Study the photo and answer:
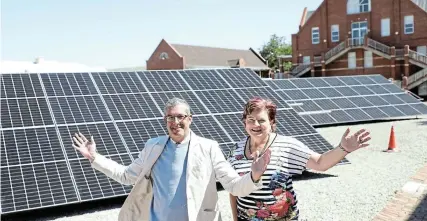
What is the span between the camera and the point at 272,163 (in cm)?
351

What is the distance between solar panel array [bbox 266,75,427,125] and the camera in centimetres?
1850

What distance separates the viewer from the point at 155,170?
358cm

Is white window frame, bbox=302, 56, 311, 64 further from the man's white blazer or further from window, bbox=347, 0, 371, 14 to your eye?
the man's white blazer

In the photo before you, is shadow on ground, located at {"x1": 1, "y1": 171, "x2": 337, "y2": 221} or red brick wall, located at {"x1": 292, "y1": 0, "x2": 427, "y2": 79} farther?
red brick wall, located at {"x1": 292, "y1": 0, "x2": 427, "y2": 79}

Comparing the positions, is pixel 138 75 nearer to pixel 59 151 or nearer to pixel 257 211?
pixel 59 151

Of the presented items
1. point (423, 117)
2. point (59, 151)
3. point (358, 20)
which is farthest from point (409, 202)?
point (358, 20)

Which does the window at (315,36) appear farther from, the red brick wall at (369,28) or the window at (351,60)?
the window at (351,60)

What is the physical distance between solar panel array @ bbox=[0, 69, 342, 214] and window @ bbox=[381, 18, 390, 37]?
35543mm

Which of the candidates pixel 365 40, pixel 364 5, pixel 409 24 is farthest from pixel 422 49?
pixel 364 5

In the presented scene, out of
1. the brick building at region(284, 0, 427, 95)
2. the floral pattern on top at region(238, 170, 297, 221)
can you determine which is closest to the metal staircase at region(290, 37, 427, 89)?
the brick building at region(284, 0, 427, 95)

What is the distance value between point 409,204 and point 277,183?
4.91 meters

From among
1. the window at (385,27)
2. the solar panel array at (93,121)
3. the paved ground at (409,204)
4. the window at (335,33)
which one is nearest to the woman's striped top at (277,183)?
the paved ground at (409,204)

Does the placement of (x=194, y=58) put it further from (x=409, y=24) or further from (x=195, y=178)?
(x=195, y=178)

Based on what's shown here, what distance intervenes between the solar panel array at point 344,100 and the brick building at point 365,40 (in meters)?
19.6
